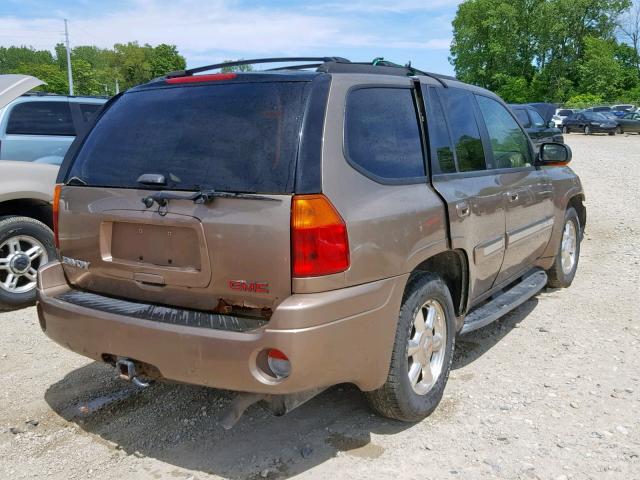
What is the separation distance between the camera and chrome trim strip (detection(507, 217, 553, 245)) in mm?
4473

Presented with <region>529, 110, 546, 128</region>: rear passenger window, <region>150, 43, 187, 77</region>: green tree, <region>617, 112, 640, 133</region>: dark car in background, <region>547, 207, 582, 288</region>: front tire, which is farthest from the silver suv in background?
<region>150, 43, 187, 77</region>: green tree

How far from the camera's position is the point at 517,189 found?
4559mm

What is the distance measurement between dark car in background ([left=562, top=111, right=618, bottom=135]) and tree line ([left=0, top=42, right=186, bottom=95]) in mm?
49277

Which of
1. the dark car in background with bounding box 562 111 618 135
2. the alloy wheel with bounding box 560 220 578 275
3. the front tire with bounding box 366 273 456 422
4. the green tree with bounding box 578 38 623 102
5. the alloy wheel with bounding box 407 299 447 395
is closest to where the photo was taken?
the front tire with bounding box 366 273 456 422

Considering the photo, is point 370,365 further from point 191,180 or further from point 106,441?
point 106,441

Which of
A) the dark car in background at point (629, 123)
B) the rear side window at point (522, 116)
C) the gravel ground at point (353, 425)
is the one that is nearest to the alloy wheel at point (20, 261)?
the gravel ground at point (353, 425)

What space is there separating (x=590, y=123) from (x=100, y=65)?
10371 cm

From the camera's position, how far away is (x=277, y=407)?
2.82 metres

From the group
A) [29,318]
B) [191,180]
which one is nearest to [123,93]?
[191,180]

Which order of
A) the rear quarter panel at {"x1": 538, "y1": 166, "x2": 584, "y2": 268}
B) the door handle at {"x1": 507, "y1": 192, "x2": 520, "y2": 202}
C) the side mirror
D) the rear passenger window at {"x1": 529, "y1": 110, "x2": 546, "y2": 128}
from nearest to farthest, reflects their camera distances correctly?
the door handle at {"x1": 507, "y1": 192, "x2": 520, "y2": 202}
the side mirror
the rear quarter panel at {"x1": 538, "y1": 166, "x2": 584, "y2": 268}
the rear passenger window at {"x1": 529, "y1": 110, "x2": 546, "y2": 128}

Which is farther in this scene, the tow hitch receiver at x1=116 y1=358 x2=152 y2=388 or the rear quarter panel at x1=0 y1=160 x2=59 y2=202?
the rear quarter panel at x1=0 y1=160 x2=59 y2=202

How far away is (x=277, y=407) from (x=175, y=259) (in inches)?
33.2

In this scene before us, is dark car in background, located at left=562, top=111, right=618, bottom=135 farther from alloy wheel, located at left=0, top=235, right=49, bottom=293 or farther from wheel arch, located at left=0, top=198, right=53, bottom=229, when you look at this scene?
alloy wheel, located at left=0, top=235, right=49, bottom=293

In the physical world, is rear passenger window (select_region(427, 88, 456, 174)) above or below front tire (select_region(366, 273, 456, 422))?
above
